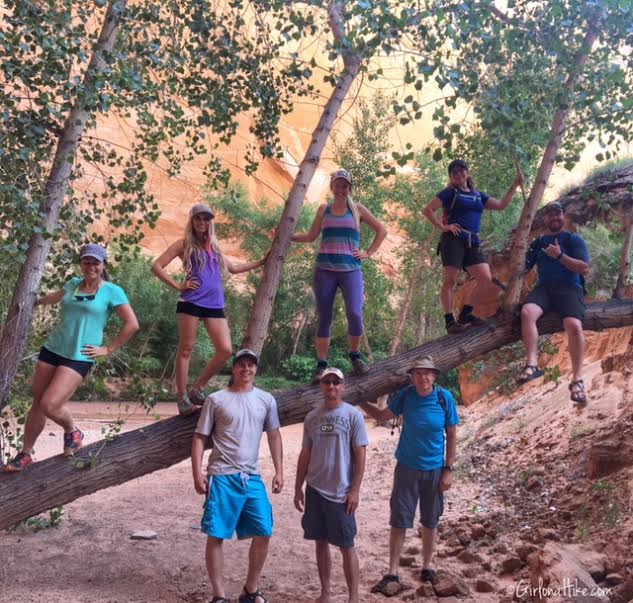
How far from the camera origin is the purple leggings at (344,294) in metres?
5.04

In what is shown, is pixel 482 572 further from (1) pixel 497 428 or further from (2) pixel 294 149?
(2) pixel 294 149

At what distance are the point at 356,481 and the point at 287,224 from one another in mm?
2078

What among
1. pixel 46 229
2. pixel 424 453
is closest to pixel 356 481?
pixel 424 453

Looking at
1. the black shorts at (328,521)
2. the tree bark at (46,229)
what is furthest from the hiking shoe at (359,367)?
the tree bark at (46,229)

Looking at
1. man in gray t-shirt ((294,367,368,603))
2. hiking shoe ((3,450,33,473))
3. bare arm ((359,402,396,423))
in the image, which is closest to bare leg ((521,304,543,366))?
bare arm ((359,402,396,423))

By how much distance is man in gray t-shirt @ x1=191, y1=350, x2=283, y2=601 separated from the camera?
4.34m

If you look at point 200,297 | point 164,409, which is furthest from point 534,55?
point 164,409

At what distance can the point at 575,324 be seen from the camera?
5.46 m

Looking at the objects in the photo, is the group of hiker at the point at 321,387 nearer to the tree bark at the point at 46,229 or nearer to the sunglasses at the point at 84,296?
the sunglasses at the point at 84,296

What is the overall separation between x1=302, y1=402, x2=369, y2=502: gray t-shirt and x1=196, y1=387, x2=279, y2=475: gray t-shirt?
12.1 inches

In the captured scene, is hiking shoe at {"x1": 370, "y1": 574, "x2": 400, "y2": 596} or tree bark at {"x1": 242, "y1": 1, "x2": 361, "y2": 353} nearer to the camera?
hiking shoe at {"x1": 370, "y1": 574, "x2": 400, "y2": 596}

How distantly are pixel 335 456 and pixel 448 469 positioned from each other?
3.18ft

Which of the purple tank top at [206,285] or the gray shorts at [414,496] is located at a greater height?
the purple tank top at [206,285]

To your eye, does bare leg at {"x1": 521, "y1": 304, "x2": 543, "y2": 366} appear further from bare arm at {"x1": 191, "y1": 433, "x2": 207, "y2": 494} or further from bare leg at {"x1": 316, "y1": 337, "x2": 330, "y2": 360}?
bare arm at {"x1": 191, "y1": 433, "x2": 207, "y2": 494}
